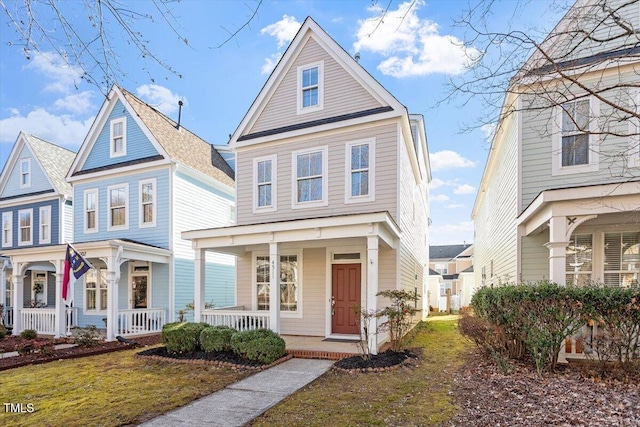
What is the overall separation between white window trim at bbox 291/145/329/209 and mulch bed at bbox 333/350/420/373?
15.7ft

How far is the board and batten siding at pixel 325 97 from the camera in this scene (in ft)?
37.7

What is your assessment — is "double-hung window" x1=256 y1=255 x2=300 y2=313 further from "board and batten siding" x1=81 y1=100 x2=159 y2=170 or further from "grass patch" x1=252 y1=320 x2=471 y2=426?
"board and batten siding" x1=81 y1=100 x2=159 y2=170

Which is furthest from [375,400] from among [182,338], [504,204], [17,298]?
[17,298]

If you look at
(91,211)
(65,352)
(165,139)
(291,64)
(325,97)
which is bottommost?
(65,352)

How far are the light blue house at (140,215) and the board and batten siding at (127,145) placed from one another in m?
0.04

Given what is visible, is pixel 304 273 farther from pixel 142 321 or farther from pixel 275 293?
pixel 142 321

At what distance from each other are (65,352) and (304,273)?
6.89 m

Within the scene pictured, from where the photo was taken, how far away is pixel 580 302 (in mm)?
6680

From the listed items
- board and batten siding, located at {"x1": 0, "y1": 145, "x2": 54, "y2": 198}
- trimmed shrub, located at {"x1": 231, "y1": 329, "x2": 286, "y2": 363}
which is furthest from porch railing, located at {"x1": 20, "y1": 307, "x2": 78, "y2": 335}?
trimmed shrub, located at {"x1": 231, "y1": 329, "x2": 286, "y2": 363}

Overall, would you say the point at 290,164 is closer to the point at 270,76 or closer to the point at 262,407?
the point at 270,76

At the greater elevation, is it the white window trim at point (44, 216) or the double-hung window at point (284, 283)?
the white window trim at point (44, 216)

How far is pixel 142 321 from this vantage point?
45.5 feet

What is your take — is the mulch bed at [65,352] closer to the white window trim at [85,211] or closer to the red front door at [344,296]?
the white window trim at [85,211]

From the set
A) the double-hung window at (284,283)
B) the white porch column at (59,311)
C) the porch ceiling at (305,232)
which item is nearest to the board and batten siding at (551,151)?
the porch ceiling at (305,232)
